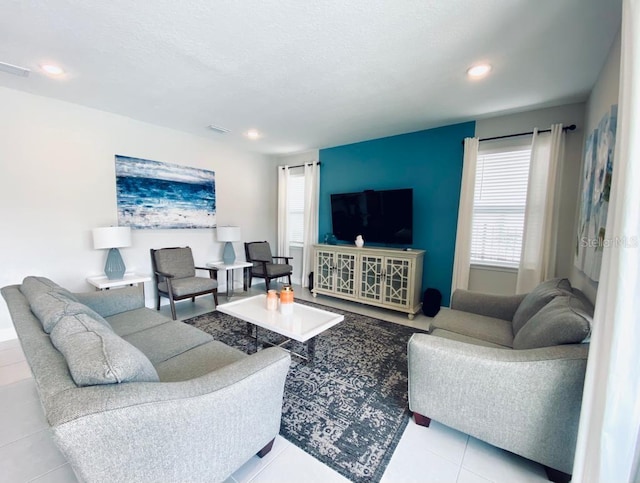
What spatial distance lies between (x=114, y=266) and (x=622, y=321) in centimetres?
424

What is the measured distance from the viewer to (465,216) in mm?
3311

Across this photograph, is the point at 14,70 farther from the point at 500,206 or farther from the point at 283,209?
the point at 500,206

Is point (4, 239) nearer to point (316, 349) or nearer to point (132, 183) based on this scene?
point (132, 183)

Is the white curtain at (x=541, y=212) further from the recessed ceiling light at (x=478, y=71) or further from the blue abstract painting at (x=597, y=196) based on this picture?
the recessed ceiling light at (x=478, y=71)

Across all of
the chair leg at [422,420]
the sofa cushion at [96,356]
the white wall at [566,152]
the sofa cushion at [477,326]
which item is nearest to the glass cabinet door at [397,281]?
the sofa cushion at [477,326]

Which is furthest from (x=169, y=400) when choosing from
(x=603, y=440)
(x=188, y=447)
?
(x=603, y=440)

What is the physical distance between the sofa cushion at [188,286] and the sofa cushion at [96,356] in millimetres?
2163

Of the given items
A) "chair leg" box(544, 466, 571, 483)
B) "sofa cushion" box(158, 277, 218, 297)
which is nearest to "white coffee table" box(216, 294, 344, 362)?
"sofa cushion" box(158, 277, 218, 297)

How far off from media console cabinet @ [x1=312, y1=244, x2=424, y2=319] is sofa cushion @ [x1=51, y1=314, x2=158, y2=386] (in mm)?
2992

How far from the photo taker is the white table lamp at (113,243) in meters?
3.03

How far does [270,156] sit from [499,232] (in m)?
4.12

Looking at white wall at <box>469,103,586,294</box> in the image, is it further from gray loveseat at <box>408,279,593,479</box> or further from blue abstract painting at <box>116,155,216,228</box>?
blue abstract painting at <box>116,155,216,228</box>

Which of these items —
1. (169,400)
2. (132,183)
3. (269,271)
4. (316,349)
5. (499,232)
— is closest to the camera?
(169,400)

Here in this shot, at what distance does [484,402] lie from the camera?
139 centimetres
